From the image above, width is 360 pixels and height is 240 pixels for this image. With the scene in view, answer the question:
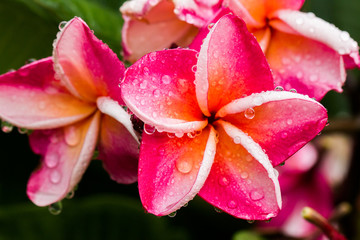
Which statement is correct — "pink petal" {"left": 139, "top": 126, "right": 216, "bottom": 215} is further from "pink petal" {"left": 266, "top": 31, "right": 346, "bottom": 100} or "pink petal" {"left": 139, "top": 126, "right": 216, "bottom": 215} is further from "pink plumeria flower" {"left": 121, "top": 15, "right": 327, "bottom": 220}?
"pink petal" {"left": 266, "top": 31, "right": 346, "bottom": 100}

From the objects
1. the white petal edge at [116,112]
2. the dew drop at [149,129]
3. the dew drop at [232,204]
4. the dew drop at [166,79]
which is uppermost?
the dew drop at [166,79]

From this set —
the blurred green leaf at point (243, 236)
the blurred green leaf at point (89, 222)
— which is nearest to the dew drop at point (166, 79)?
Result: the blurred green leaf at point (243, 236)

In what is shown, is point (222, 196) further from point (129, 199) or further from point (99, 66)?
point (129, 199)

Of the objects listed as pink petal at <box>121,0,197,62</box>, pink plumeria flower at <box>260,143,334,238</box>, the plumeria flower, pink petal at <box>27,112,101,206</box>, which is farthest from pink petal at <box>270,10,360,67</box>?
pink plumeria flower at <box>260,143,334,238</box>

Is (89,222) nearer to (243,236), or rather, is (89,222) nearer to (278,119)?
(243,236)

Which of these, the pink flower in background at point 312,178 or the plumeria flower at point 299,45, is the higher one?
the plumeria flower at point 299,45

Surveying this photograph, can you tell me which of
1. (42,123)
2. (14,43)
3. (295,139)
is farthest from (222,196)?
(14,43)

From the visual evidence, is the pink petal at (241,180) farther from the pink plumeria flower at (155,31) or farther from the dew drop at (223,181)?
the pink plumeria flower at (155,31)
